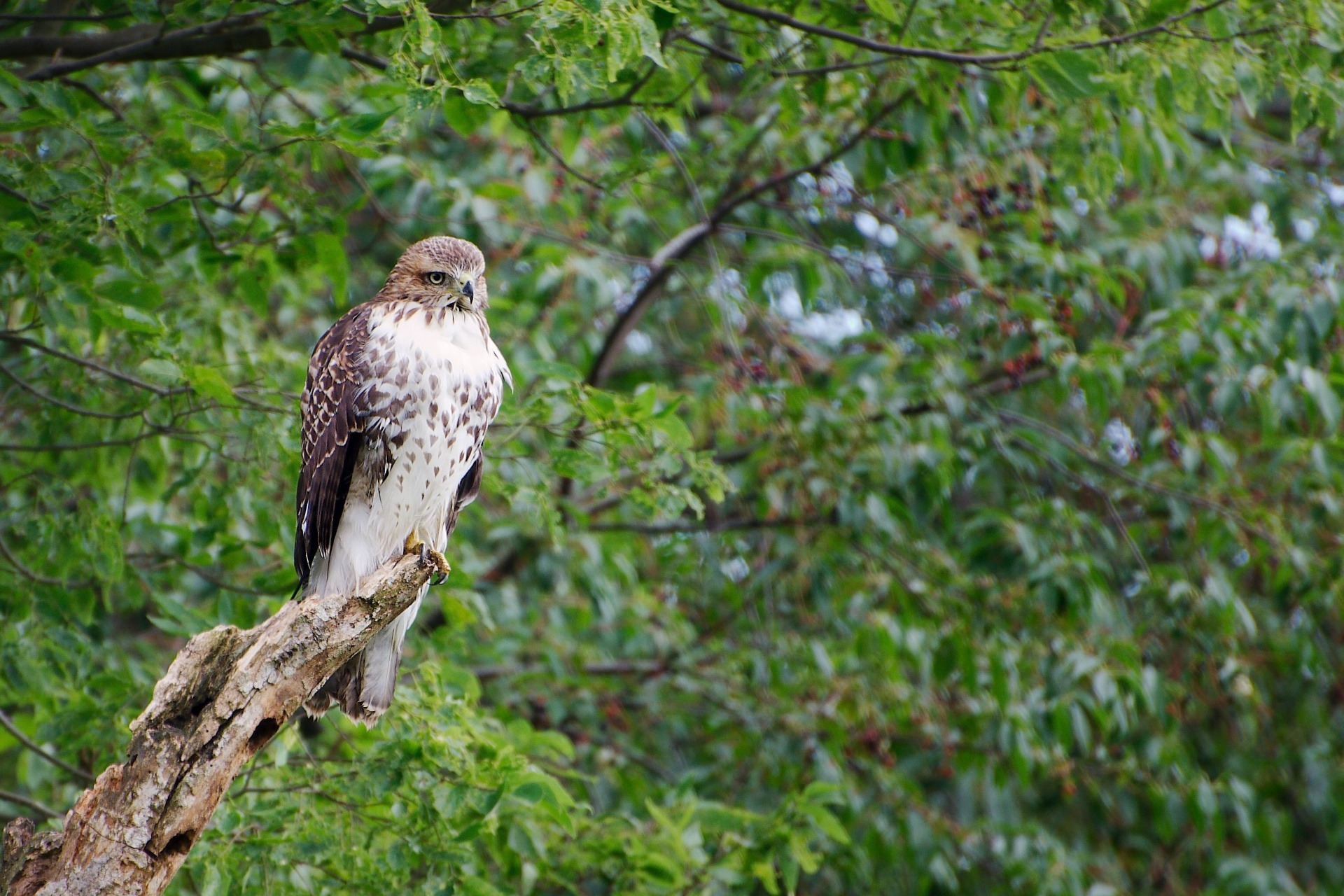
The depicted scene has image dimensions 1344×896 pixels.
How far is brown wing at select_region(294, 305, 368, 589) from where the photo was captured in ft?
12.0

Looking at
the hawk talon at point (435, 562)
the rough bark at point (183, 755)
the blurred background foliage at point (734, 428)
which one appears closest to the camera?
the rough bark at point (183, 755)

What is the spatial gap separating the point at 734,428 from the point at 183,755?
353 cm

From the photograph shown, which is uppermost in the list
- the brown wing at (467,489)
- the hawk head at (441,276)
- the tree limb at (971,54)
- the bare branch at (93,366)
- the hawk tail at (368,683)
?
the tree limb at (971,54)

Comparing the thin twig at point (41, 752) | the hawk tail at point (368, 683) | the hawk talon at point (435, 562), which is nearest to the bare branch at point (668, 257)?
the hawk talon at point (435, 562)

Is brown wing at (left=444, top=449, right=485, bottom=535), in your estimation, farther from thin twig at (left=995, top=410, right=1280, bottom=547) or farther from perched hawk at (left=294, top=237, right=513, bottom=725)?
thin twig at (left=995, top=410, right=1280, bottom=547)

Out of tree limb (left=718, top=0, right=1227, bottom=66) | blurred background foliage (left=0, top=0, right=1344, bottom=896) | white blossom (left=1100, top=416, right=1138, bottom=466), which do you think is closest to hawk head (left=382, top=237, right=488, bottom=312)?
blurred background foliage (left=0, top=0, right=1344, bottom=896)

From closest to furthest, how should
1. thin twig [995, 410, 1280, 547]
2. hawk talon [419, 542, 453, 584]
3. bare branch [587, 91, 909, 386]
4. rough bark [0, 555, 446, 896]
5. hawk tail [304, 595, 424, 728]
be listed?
rough bark [0, 555, 446, 896] → hawk talon [419, 542, 453, 584] → hawk tail [304, 595, 424, 728] → thin twig [995, 410, 1280, 547] → bare branch [587, 91, 909, 386]

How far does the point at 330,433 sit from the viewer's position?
145 inches

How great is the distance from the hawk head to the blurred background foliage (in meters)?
0.38

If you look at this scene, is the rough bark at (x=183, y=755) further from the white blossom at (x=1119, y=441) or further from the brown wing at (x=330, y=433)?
the white blossom at (x=1119, y=441)

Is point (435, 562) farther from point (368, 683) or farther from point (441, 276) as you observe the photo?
point (441, 276)

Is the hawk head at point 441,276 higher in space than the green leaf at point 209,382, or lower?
higher

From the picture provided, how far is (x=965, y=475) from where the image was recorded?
19.6ft

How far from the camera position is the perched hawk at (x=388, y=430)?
366cm
